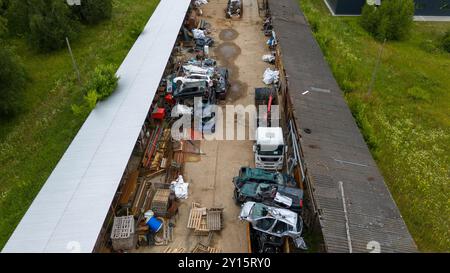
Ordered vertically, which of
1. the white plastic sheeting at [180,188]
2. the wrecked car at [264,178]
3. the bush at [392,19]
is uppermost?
the bush at [392,19]

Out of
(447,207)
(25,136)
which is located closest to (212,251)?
(447,207)

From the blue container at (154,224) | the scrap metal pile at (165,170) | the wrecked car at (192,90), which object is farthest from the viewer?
the wrecked car at (192,90)

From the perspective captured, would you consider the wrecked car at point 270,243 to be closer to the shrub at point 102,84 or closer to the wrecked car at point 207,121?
the wrecked car at point 207,121

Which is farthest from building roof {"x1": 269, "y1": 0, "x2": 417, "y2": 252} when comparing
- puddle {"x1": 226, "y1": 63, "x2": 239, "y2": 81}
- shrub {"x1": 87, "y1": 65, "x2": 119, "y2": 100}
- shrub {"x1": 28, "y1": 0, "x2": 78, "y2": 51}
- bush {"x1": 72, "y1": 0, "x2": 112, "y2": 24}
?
bush {"x1": 72, "y1": 0, "x2": 112, "y2": 24}

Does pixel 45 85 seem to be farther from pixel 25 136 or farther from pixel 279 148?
pixel 279 148

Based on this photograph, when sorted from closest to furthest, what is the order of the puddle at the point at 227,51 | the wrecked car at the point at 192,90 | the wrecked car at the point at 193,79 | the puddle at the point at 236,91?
1. the wrecked car at the point at 192,90
2. the wrecked car at the point at 193,79
3. the puddle at the point at 236,91
4. the puddle at the point at 227,51

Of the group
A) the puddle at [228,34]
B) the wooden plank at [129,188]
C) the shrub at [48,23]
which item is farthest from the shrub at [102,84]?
the puddle at [228,34]

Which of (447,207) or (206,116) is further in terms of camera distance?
(206,116)
